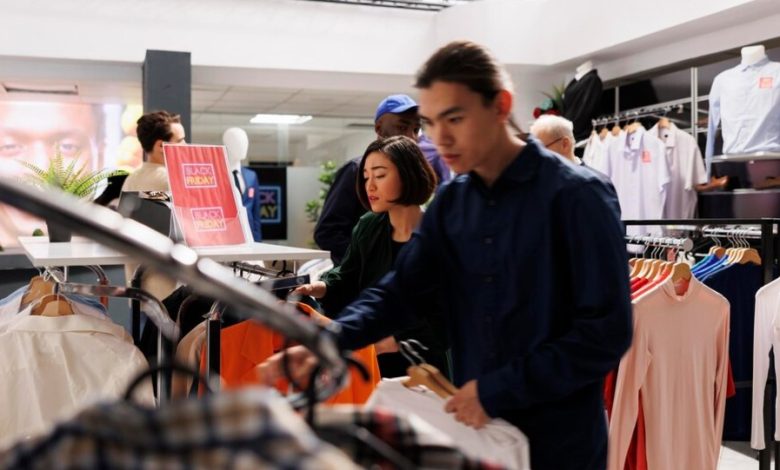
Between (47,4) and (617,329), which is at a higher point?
(47,4)

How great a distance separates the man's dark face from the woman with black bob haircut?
492mm

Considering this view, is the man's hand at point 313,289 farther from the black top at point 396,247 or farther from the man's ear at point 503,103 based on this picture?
the man's ear at point 503,103

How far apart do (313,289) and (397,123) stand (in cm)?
97

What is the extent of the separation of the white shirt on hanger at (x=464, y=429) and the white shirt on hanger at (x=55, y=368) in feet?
3.06

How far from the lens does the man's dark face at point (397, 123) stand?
3.16m

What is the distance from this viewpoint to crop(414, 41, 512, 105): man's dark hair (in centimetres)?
144

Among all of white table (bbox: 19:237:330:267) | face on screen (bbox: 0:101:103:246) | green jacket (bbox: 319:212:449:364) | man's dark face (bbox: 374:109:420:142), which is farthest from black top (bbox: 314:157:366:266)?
face on screen (bbox: 0:101:103:246)

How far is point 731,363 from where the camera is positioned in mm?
3602

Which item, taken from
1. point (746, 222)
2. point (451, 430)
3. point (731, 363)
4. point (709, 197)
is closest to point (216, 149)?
point (451, 430)

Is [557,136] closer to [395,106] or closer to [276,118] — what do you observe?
[395,106]

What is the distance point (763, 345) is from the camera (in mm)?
3340

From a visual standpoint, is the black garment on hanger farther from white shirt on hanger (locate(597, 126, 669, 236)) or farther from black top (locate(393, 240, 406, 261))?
black top (locate(393, 240, 406, 261))

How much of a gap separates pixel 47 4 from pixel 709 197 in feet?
18.0

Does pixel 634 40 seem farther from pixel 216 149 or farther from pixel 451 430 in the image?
pixel 451 430
